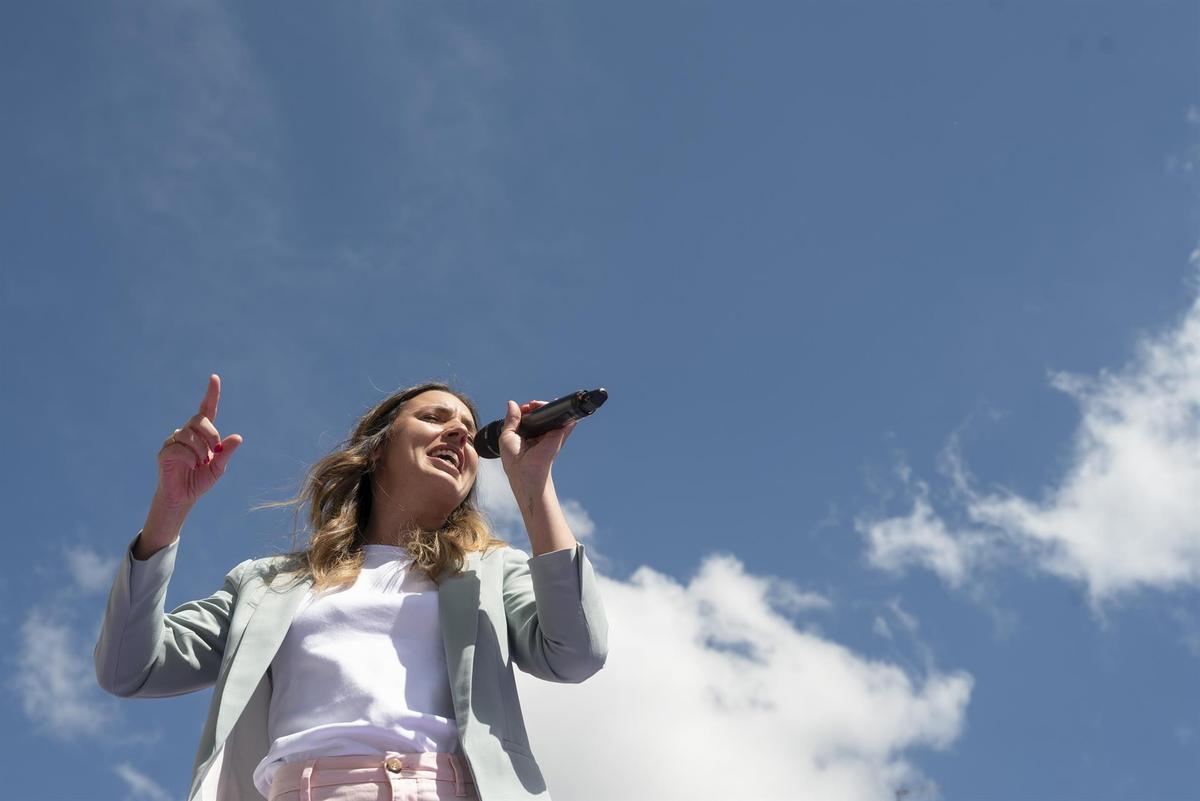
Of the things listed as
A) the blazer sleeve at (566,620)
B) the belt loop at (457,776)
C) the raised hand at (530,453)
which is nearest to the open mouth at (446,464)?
the raised hand at (530,453)

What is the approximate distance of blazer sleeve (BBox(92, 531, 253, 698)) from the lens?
152 inches

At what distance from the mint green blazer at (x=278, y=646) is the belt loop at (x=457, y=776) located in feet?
0.12

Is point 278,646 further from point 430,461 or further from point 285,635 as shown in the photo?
point 430,461

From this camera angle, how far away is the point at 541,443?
4.29 meters

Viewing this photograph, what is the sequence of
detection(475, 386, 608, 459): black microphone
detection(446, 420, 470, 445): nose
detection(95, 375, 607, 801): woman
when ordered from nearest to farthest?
detection(95, 375, 607, 801): woman < detection(475, 386, 608, 459): black microphone < detection(446, 420, 470, 445): nose

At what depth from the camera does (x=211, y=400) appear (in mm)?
4020

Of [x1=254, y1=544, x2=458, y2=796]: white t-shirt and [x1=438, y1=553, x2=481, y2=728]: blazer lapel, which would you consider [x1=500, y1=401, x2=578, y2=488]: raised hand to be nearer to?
[x1=438, y1=553, x2=481, y2=728]: blazer lapel

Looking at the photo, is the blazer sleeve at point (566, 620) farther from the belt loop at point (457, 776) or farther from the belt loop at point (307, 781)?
the belt loop at point (307, 781)

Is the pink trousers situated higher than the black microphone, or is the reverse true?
the black microphone

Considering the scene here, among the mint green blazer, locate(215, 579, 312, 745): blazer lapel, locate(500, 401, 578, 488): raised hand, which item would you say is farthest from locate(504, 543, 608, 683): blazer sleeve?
locate(215, 579, 312, 745): blazer lapel

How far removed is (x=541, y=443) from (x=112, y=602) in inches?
61.6

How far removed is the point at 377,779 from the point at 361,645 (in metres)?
0.53

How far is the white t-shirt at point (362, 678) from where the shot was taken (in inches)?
142

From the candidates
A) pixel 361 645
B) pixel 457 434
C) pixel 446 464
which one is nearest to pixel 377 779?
pixel 361 645
